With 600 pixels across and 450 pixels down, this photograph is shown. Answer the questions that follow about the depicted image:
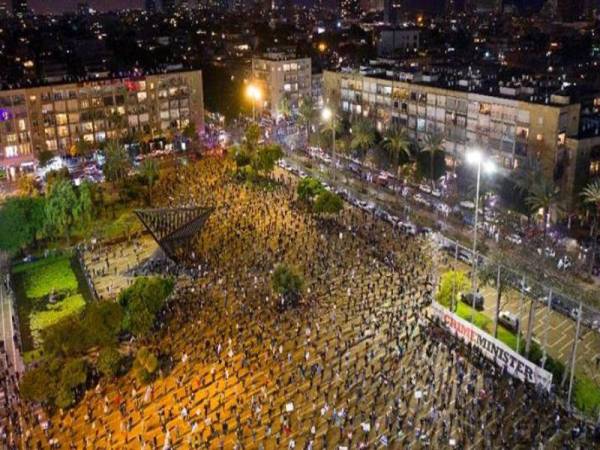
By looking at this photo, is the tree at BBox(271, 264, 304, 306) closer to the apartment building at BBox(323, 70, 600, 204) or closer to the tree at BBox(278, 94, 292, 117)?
the apartment building at BBox(323, 70, 600, 204)

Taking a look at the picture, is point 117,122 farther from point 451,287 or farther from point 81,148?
point 451,287

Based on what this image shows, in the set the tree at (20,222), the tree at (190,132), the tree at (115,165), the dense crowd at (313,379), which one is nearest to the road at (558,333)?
the dense crowd at (313,379)

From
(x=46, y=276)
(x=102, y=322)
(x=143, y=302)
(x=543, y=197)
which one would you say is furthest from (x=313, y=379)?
(x=46, y=276)

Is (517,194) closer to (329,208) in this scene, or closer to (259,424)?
(329,208)

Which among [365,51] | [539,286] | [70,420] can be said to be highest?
[365,51]

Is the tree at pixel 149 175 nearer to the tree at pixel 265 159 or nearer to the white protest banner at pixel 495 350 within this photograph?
the tree at pixel 265 159

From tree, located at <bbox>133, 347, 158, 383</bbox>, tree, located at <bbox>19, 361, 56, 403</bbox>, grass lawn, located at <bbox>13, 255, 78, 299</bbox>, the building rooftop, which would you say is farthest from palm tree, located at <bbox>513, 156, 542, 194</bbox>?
Result: tree, located at <bbox>19, 361, 56, 403</bbox>

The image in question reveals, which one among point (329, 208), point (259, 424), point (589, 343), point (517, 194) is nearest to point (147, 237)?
point (329, 208)
